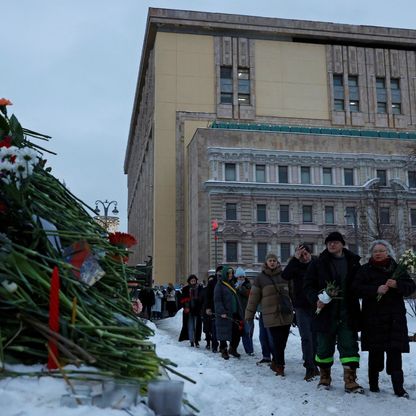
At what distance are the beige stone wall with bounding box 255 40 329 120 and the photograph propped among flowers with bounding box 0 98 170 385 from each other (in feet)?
168

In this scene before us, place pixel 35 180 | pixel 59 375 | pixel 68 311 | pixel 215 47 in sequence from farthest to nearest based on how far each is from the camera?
1. pixel 215 47
2. pixel 35 180
3. pixel 68 311
4. pixel 59 375

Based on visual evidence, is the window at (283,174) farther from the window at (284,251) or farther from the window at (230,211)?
the window at (284,251)

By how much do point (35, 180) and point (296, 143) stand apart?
43468 mm

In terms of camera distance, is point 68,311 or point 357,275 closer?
point 68,311

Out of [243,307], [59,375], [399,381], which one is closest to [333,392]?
[399,381]

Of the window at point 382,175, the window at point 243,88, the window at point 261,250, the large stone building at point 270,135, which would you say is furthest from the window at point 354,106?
the window at point 261,250

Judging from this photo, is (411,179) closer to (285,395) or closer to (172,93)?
(172,93)

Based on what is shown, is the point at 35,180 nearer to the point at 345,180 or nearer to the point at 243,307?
the point at 243,307

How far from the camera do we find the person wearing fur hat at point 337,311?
6.98m

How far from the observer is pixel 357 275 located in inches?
277

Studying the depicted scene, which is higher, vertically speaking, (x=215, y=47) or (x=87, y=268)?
(x=215, y=47)

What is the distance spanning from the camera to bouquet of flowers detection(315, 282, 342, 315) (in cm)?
703

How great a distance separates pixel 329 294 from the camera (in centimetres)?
705

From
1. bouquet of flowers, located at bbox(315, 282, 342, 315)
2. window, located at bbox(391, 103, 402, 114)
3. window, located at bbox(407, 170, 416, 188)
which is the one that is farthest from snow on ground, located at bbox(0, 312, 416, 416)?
window, located at bbox(391, 103, 402, 114)
